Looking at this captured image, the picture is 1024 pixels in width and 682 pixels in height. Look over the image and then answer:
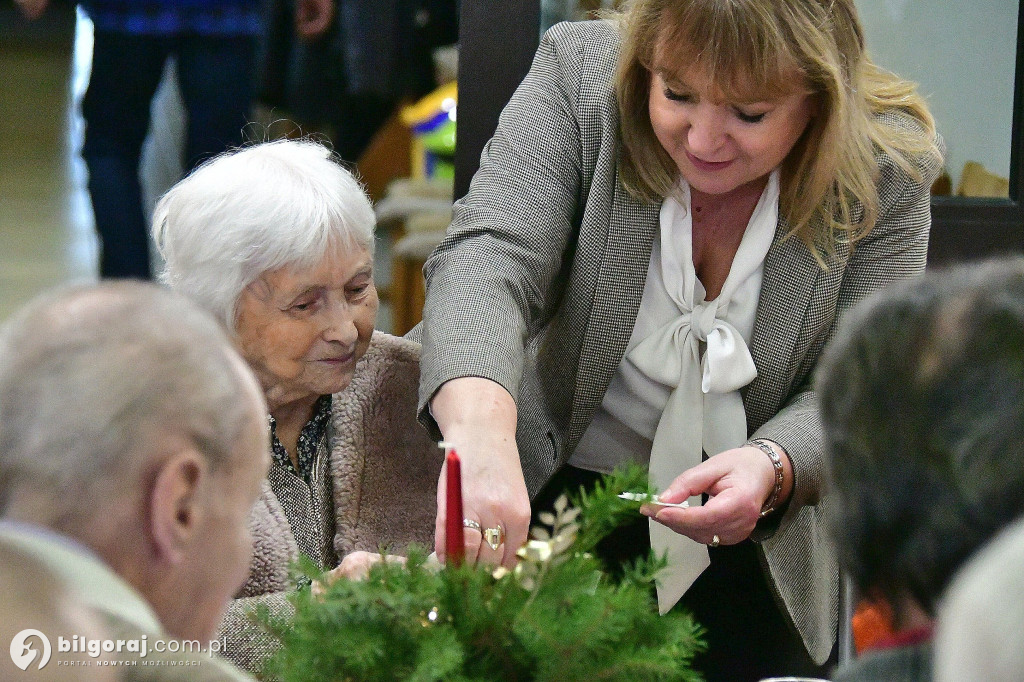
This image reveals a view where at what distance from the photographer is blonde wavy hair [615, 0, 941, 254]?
1.72m

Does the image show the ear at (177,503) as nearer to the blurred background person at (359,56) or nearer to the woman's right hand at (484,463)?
the woman's right hand at (484,463)

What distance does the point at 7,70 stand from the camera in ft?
26.6

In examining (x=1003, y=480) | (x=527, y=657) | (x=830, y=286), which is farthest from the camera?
(x=830, y=286)

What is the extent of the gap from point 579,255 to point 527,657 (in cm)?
99

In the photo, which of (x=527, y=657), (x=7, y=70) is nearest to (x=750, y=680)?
(x=527, y=657)

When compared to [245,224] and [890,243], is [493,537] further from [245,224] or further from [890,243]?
[890,243]

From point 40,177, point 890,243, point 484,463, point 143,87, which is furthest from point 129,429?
point 40,177

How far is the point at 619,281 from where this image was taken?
6.42 ft

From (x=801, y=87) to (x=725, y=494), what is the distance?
0.57 meters

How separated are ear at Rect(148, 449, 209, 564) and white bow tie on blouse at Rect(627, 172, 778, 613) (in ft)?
3.60

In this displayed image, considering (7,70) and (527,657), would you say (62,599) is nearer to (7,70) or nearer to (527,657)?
(527,657)

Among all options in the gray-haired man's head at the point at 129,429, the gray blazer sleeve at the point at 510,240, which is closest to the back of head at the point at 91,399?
the gray-haired man's head at the point at 129,429

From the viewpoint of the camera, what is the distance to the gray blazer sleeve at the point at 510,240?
172 centimetres

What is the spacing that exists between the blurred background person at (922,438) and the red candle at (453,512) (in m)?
0.33
